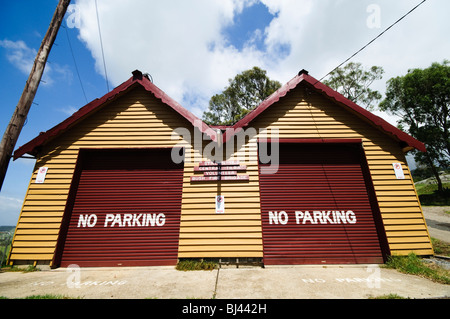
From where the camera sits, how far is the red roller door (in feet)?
18.8

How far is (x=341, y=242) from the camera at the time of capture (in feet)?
19.0

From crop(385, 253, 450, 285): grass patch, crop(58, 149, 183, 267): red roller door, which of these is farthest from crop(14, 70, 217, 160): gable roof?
crop(385, 253, 450, 285): grass patch

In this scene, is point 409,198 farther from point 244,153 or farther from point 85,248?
point 85,248

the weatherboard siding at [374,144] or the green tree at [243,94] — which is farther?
the green tree at [243,94]

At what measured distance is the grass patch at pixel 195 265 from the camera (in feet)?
17.0

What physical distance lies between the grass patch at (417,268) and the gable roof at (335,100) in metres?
3.48

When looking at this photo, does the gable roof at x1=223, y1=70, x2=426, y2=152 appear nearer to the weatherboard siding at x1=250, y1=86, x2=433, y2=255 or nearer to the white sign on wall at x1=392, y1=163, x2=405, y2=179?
the weatherboard siding at x1=250, y1=86, x2=433, y2=255

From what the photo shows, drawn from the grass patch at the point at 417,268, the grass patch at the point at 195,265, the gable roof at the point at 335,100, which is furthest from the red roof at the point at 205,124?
the grass patch at the point at 195,265

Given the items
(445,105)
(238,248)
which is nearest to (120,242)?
(238,248)

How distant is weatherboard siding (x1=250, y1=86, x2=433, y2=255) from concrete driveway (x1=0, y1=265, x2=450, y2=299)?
5.12 feet

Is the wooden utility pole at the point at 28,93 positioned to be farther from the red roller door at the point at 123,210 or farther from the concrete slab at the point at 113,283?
the concrete slab at the point at 113,283

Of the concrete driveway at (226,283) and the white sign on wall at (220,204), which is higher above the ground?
the white sign on wall at (220,204)

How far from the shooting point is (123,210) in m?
6.11

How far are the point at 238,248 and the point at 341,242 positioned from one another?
3.31 meters
